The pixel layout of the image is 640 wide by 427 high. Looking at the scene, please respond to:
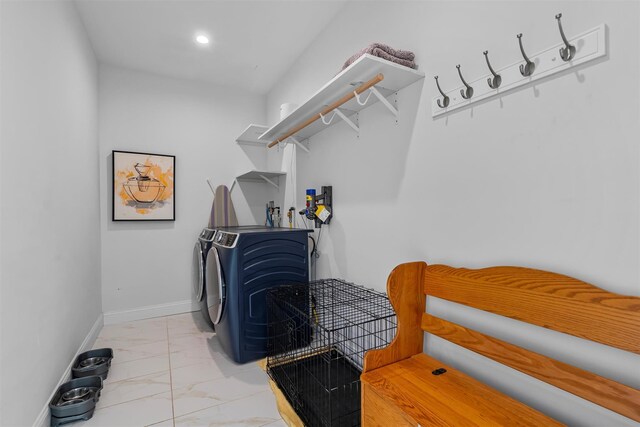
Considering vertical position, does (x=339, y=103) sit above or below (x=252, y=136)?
below

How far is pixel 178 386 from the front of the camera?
2.00m

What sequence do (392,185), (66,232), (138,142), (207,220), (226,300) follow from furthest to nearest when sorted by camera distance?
1. (207,220)
2. (138,142)
3. (226,300)
4. (66,232)
5. (392,185)

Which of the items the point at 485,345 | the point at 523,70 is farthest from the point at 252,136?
the point at 485,345

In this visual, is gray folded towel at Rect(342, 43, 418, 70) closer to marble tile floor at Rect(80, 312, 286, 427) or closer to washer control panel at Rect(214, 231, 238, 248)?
washer control panel at Rect(214, 231, 238, 248)

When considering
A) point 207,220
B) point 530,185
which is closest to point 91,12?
point 207,220

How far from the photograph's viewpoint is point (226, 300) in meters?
2.27

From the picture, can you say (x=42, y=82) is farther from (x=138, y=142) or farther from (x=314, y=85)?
(x=314, y=85)

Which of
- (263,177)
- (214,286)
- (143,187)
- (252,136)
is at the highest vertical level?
(252,136)

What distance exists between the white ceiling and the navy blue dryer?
1.72 metres

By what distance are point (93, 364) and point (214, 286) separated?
972 millimetres

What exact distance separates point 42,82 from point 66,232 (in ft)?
3.06

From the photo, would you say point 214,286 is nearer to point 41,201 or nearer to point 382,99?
point 41,201

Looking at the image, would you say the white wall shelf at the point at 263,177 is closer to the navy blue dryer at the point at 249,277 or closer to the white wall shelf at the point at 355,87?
the white wall shelf at the point at 355,87

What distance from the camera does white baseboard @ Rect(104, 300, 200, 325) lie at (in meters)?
3.16
